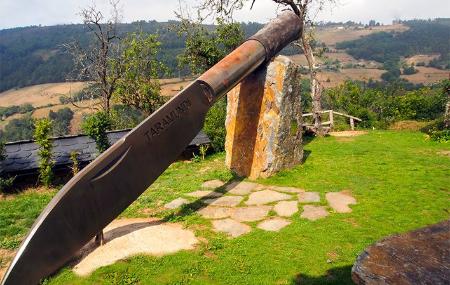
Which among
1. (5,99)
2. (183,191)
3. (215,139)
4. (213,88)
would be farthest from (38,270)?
(5,99)

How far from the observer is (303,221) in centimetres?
705

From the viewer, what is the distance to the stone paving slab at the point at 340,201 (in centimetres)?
750

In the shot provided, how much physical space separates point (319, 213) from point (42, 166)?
7.66m

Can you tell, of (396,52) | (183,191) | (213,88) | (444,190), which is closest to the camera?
(213,88)

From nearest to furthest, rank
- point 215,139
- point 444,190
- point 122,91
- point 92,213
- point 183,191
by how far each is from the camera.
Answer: point 92,213
point 444,190
point 183,191
point 215,139
point 122,91

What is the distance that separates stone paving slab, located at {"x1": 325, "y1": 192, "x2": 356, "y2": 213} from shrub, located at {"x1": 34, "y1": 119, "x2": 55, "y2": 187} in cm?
755

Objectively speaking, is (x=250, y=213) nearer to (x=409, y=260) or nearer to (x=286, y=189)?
(x=286, y=189)

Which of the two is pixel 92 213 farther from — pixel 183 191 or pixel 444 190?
pixel 444 190

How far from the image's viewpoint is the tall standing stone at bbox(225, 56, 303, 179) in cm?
940

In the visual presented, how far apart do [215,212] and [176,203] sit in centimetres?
102

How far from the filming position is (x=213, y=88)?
716cm

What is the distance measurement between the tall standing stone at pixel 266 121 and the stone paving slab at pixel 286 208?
5.47ft

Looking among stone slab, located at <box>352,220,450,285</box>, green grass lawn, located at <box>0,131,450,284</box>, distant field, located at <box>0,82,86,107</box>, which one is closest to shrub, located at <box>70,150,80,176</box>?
green grass lawn, located at <box>0,131,450,284</box>

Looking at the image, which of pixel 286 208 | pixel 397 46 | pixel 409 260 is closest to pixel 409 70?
pixel 397 46
